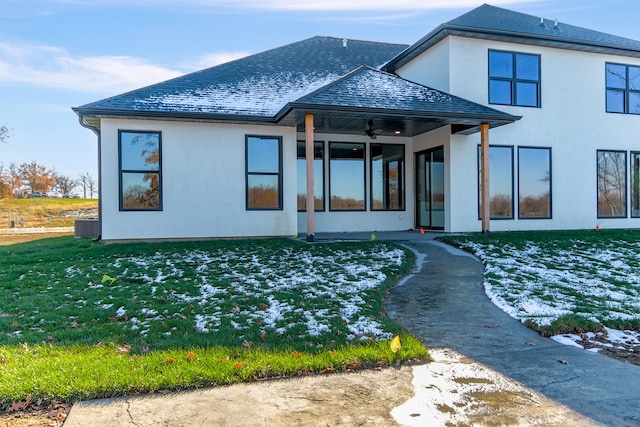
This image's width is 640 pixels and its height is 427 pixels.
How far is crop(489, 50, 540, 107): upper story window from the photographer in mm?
12953

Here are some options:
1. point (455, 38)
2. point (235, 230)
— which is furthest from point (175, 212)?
point (455, 38)

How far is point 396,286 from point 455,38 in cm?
878

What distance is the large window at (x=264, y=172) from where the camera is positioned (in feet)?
38.8

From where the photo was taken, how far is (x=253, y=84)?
13344 millimetres

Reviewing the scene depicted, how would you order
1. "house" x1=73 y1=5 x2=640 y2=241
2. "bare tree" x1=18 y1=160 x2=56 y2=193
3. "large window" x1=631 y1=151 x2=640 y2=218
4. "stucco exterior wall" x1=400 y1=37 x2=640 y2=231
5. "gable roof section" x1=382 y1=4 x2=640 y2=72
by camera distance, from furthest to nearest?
1. "bare tree" x1=18 y1=160 x2=56 y2=193
2. "large window" x1=631 y1=151 x2=640 y2=218
3. "stucco exterior wall" x1=400 y1=37 x2=640 y2=231
4. "gable roof section" x1=382 y1=4 x2=640 y2=72
5. "house" x1=73 y1=5 x2=640 y2=241

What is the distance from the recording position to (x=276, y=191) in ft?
39.5

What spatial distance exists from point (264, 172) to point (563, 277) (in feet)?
24.8

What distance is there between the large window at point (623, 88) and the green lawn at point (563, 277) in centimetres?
496

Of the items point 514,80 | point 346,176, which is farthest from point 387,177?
point 514,80

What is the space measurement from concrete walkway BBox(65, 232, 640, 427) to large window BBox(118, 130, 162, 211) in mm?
8874

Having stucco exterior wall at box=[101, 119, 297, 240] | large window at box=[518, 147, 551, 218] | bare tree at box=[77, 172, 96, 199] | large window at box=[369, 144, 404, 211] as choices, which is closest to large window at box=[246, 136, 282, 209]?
stucco exterior wall at box=[101, 119, 297, 240]

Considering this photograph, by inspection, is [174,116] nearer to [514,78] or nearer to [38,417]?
[38,417]

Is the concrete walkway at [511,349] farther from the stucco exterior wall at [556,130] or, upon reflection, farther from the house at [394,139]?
the stucco exterior wall at [556,130]

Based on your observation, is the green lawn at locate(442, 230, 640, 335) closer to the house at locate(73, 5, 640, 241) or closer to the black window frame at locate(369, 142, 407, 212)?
the house at locate(73, 5, 640, 241)
